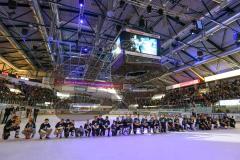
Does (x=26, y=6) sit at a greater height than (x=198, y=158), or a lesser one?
greater

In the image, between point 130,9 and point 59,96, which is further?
point 59,96

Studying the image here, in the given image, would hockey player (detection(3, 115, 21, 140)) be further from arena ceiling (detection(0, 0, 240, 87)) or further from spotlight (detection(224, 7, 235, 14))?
spotlight (detection(224, 7, 235, 14))

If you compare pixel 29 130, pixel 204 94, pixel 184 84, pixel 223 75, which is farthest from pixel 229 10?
pixel 184 84

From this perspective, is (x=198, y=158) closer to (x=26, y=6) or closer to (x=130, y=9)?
(x=130, y=9)

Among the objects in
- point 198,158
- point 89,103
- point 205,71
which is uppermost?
point 205,71

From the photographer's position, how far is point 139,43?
963 cm

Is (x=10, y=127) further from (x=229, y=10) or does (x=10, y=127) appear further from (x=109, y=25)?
(x=229, y=10)

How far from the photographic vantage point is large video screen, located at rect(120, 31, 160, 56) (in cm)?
934

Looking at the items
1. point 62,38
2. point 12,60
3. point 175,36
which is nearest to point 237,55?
point 175,36

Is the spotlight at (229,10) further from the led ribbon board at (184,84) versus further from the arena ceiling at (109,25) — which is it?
the led ribbon board at (184,84)

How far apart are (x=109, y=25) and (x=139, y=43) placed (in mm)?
4583

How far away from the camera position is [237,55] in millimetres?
19234

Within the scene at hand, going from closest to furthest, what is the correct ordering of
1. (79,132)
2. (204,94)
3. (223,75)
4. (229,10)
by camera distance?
(79,132) < (229,10) < (223,75) < (204,94)

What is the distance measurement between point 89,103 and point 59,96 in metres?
4.81
